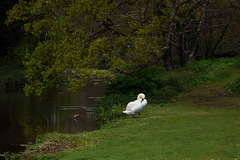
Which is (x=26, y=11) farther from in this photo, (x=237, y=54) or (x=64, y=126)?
(x=237, y=54)

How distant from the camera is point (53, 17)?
2648 centimetres

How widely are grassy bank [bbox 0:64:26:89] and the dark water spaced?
321 inches

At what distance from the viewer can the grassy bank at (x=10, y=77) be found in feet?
142

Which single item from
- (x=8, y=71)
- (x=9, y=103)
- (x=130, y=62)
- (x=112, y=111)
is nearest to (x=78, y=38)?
(x=130, y=62)

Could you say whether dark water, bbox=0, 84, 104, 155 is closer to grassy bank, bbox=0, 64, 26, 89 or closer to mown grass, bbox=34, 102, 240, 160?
mown grass, bbox=34, 102, 240, 160

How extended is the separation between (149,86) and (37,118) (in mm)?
8184

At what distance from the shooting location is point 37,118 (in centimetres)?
2470

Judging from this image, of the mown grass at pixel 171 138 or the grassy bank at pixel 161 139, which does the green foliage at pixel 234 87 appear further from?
the mown grass at pixel 171 138

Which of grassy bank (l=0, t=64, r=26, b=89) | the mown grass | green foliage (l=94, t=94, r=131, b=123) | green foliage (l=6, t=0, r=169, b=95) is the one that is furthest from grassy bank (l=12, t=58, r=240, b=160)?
grassy bank (l=0, t=64, r=26, b=89)

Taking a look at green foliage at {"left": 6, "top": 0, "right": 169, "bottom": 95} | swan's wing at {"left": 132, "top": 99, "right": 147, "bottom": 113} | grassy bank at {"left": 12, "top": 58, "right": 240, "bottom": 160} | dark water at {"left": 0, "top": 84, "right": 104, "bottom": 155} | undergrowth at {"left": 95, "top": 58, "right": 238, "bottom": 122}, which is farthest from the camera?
green foliage at {"left": 6, "top": 0, "right": 169, "bottom": 95}

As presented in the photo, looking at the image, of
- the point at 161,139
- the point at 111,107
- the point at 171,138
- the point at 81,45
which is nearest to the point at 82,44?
the point at 81,45

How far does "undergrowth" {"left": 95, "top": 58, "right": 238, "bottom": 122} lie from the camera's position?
24.0 metres

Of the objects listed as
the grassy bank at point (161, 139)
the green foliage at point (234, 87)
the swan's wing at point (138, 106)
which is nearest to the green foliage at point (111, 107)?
the grassy bank at point (161, 139)

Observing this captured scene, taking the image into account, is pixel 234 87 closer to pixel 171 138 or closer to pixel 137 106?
pixel 137 106
